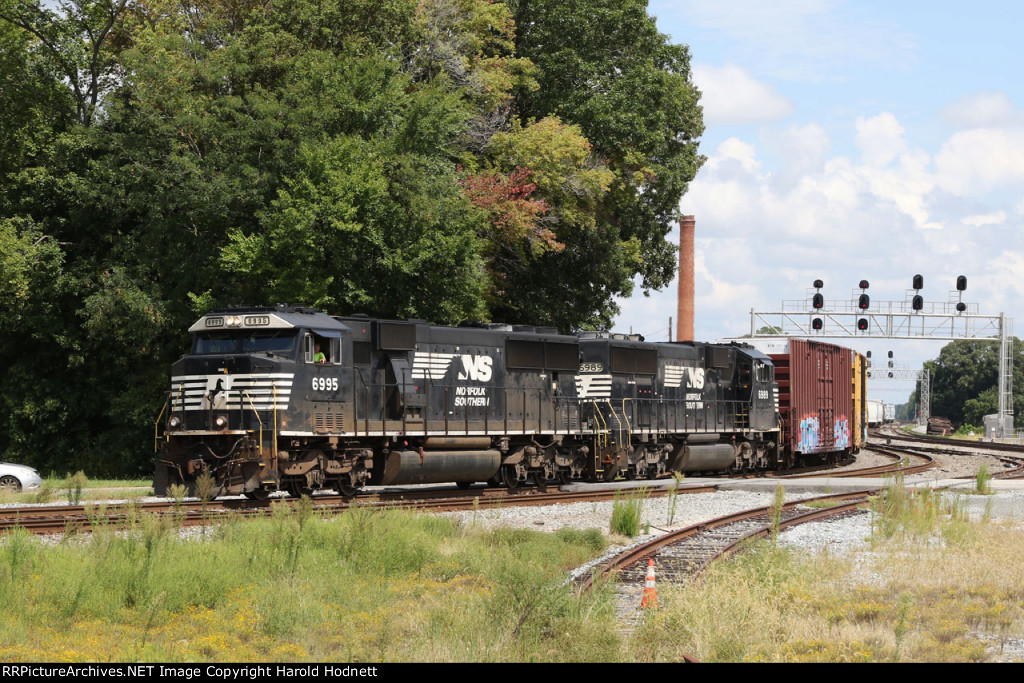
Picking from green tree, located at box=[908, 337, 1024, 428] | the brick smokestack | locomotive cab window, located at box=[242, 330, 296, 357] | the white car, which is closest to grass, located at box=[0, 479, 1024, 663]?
locomotive cab window, located at box=[242, 330, 296, 357]

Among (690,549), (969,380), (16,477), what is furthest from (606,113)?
(969,380)

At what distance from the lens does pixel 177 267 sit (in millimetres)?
29484

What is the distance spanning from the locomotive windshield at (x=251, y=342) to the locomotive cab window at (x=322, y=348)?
13.2 inches

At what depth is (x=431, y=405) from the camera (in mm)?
22344

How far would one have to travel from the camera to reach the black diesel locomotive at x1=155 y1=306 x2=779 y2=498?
61.6ft

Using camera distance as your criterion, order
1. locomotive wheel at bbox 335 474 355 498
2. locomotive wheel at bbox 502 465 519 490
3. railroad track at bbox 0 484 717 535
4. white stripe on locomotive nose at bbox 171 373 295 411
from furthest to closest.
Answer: locomotive wheel at bbox 502 465 519 490 < locomotive wheel at bbox 335 474 355 498 < white stripe on locomotive nose at bbox 171 373 295 411 < railroad track at bbox 0 484 717 535

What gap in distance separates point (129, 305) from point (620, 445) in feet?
44.5

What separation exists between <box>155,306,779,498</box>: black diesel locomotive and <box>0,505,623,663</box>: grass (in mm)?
4628

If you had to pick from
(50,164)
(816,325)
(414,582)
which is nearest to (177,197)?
(50,164)

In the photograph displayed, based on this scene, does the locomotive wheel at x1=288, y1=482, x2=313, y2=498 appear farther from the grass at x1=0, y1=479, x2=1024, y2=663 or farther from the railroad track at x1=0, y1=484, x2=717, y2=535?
the grass at x1=0, y1=479, x2=1024, y2=663

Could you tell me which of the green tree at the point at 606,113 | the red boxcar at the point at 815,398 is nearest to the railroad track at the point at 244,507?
the red boxcar at the point at 815,398

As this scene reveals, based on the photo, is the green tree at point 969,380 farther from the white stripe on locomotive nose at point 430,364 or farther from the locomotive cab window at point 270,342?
the locomotive cab window at point 270,342

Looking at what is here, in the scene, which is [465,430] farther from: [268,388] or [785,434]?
[785,434]

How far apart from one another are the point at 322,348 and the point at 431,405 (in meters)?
3.27
